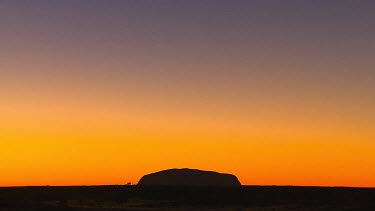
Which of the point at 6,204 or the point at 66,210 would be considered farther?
the point at 6,204

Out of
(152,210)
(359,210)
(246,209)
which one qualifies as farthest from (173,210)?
(359,210)

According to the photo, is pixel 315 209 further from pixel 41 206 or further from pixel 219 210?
pixel 41 206

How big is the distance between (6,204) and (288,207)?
132ft

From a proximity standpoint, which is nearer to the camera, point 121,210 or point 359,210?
point 359,210

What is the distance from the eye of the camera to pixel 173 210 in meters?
89.9

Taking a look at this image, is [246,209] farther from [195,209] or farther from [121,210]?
[121,210]

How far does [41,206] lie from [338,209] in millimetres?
40819

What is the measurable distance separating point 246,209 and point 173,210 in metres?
10.5

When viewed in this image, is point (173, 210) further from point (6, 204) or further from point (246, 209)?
point (6, 204)

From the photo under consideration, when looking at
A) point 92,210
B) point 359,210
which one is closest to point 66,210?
point 92,210

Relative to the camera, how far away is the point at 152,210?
9081 cm

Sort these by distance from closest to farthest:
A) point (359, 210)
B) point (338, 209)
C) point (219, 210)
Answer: point (359, 210)
point (338, 209)
point (219, 210)

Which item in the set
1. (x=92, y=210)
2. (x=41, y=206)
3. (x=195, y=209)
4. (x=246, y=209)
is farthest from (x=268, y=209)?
(x=41, y=206)

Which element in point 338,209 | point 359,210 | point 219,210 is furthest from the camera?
point 219,210
